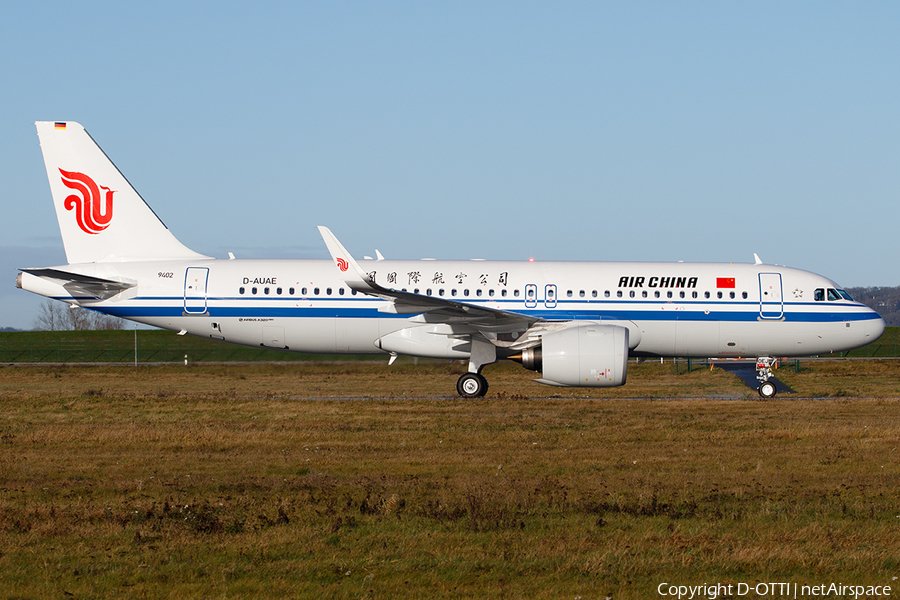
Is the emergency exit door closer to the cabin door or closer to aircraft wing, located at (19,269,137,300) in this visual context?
aircraft wing, located at (19,269,137,300)

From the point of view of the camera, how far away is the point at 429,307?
2197 centimetres

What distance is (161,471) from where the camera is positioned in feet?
39.2

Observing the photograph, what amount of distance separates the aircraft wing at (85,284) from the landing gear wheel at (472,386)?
366 inches

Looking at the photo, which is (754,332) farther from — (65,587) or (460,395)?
(65,587)

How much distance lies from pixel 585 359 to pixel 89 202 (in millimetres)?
14506

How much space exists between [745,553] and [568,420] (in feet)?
35.2

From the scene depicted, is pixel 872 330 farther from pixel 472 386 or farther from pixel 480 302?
pixel 472 386

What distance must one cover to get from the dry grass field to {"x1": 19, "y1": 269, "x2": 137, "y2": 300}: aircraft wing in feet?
12.2

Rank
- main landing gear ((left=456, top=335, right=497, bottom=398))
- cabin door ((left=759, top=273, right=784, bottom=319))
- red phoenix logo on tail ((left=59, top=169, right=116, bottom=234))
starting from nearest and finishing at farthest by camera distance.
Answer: main landing gear ((left=456, top=335, right=497, bottom=398)), cabin door ((left=759, top=273, right=784, bottom=319)), red phoenix logo on tail ((left=59, top=169, right=116, bottom=234))

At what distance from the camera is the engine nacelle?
21109 millimetres

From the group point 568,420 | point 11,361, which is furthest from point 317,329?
point 11,361

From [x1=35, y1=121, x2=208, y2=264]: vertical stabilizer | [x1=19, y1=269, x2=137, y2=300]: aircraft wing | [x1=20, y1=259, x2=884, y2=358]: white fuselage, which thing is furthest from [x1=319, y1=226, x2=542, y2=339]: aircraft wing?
[x1=35, y1=121, x2=208, y2=264]: vertical stabilizer

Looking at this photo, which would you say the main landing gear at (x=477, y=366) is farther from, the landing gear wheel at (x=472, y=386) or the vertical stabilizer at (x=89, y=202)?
the vertical stabilizer at (x=89, y=202)

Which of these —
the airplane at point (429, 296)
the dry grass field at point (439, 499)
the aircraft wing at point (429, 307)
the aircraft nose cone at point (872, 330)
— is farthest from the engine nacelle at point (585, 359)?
the aircraft nose cone at point (872, 330)
